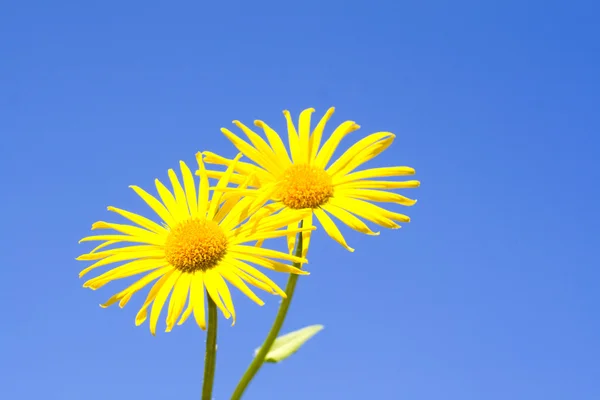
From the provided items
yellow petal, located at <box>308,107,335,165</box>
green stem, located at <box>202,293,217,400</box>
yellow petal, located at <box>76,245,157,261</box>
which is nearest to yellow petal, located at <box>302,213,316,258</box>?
green stem, located at <box>202,293,217,400</box>

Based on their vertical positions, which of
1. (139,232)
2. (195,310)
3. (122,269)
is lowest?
(195,310)

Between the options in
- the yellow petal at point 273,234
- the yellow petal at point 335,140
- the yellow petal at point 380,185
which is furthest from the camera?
the yellow petal at point 335,140

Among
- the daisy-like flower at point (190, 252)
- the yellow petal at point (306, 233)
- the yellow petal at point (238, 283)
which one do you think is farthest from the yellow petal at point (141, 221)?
the yellow petal at point (306, 233)

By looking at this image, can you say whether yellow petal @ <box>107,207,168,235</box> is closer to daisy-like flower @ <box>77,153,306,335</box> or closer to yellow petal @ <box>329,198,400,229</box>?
daisy-like flower @ <box>77,153,306,335</box>

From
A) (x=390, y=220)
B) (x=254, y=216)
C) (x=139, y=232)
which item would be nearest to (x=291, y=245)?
(x=254, y=216)

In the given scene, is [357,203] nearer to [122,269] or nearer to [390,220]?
[390,220]

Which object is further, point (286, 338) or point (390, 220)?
point (286, 338)

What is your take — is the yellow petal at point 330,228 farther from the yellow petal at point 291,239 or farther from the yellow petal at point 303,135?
the yellow petal at point 303,135

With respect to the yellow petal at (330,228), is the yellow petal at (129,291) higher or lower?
→ lower
